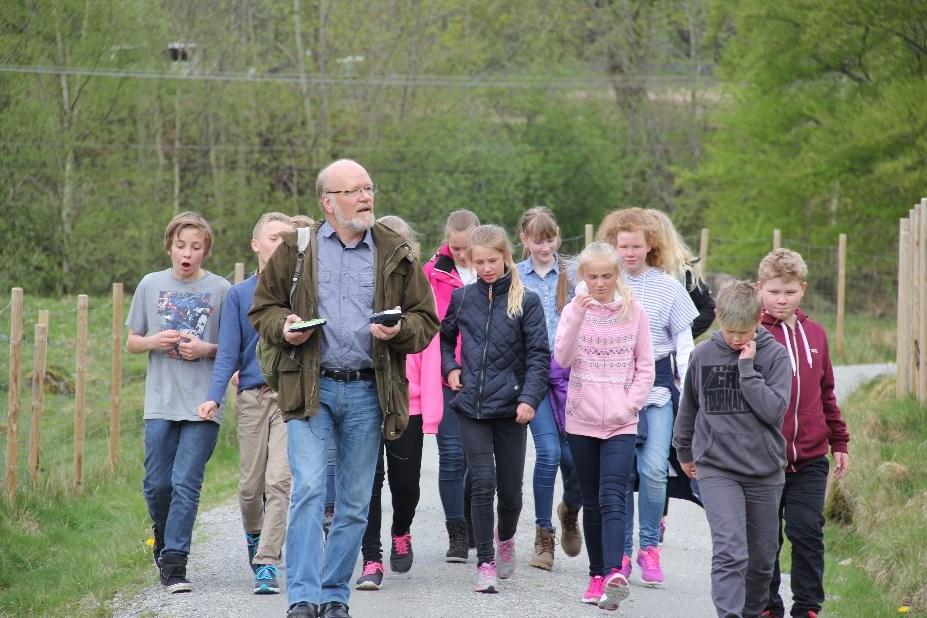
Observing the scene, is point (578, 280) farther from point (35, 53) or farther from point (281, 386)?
point (35, 53)

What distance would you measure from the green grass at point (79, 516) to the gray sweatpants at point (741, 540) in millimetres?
3172

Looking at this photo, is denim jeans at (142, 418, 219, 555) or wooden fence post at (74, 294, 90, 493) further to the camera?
wooden fence post at (74, 294, 90, 493)

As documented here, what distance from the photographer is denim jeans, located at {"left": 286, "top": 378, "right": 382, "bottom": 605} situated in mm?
6051

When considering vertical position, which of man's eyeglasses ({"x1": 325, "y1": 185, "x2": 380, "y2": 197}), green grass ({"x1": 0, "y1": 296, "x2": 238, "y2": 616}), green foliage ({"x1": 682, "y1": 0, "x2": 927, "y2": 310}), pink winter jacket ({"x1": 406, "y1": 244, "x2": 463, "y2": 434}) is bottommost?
green grass ({"x1": 0, "y1": 296, "x2": 238, "y2": 616})

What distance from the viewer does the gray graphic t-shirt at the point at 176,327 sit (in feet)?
24.5

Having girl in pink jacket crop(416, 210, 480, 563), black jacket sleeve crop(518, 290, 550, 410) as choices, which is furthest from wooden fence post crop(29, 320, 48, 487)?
black jacket sleeve crop(518, 290, 550, 410)

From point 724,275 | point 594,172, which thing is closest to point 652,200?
point 594,172

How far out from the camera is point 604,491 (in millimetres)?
7055

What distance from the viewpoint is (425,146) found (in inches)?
1416

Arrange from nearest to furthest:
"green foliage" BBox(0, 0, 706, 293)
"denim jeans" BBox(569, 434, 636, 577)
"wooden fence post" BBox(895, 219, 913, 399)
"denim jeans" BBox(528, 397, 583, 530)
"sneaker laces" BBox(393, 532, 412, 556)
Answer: "denim jeans" BBox(569, 434, 636, 577) → "sneaker laces" BBox(393, 532, 412, 556) → "denim jeans" BBox(528, 397, 583, 530) → "wooden fence post" BBox(895, 219, 913, 399) → "green foliage" BBox(0, 0, 706, 293)

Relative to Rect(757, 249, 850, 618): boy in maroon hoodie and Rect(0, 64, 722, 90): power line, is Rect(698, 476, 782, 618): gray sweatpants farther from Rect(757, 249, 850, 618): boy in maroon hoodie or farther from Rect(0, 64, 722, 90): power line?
Rect(0, 64, 722, 90): power line

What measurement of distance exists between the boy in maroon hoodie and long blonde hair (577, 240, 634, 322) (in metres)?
0.82

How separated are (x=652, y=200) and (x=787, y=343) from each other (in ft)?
112

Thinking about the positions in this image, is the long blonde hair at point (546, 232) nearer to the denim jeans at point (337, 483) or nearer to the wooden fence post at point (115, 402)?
the denim jeans at point (337, 483)
